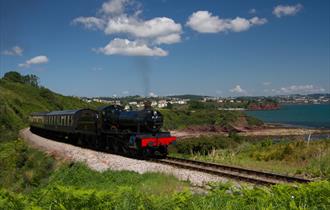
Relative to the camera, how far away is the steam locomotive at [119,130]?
22531 millimetres

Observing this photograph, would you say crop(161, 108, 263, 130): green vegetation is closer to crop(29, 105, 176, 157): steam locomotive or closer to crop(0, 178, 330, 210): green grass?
crop(29, 105, 176, 157): steam locomotive

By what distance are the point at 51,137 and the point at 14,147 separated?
8.47 meters

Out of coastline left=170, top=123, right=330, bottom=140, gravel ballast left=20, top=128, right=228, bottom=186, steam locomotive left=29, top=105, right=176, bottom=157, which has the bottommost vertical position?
coastline left=170, top=123, right=330, bottom=140

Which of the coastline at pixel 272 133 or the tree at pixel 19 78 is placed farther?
the tree at pixel 19 78

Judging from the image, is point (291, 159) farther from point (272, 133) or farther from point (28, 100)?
point (28, 100)

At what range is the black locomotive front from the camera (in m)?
22.6

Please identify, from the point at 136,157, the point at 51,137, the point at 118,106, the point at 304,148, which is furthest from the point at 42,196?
the point at 51,137

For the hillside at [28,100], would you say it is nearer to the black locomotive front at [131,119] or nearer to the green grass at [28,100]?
the green grass at [28,100]

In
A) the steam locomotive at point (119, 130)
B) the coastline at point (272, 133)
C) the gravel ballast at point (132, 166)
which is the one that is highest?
the steam locomotive at point (119, 130)

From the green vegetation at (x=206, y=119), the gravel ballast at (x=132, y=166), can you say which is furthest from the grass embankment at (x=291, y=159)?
the green vegetation at (x=206, y=119)

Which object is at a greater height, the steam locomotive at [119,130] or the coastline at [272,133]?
the steam locomotive at [119,130]

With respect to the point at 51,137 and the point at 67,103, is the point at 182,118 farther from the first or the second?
the point at 51,137

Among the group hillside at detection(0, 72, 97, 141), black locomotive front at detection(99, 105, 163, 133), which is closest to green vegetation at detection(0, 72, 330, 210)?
black locomotive front at detection(99, 105, 163, 133)

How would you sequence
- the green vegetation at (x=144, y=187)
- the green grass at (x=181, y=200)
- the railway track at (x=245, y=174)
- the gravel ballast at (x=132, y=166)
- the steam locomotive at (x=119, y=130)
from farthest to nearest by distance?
1. the steam locomotive at (x=119, y=130)
2. the gravel ballast at (x=132, y=166)
3. the railway track at (x=245, y=174)
4. the green vegetation at (x=144, y=187)
5. the green grass at (x=181, y=200)
